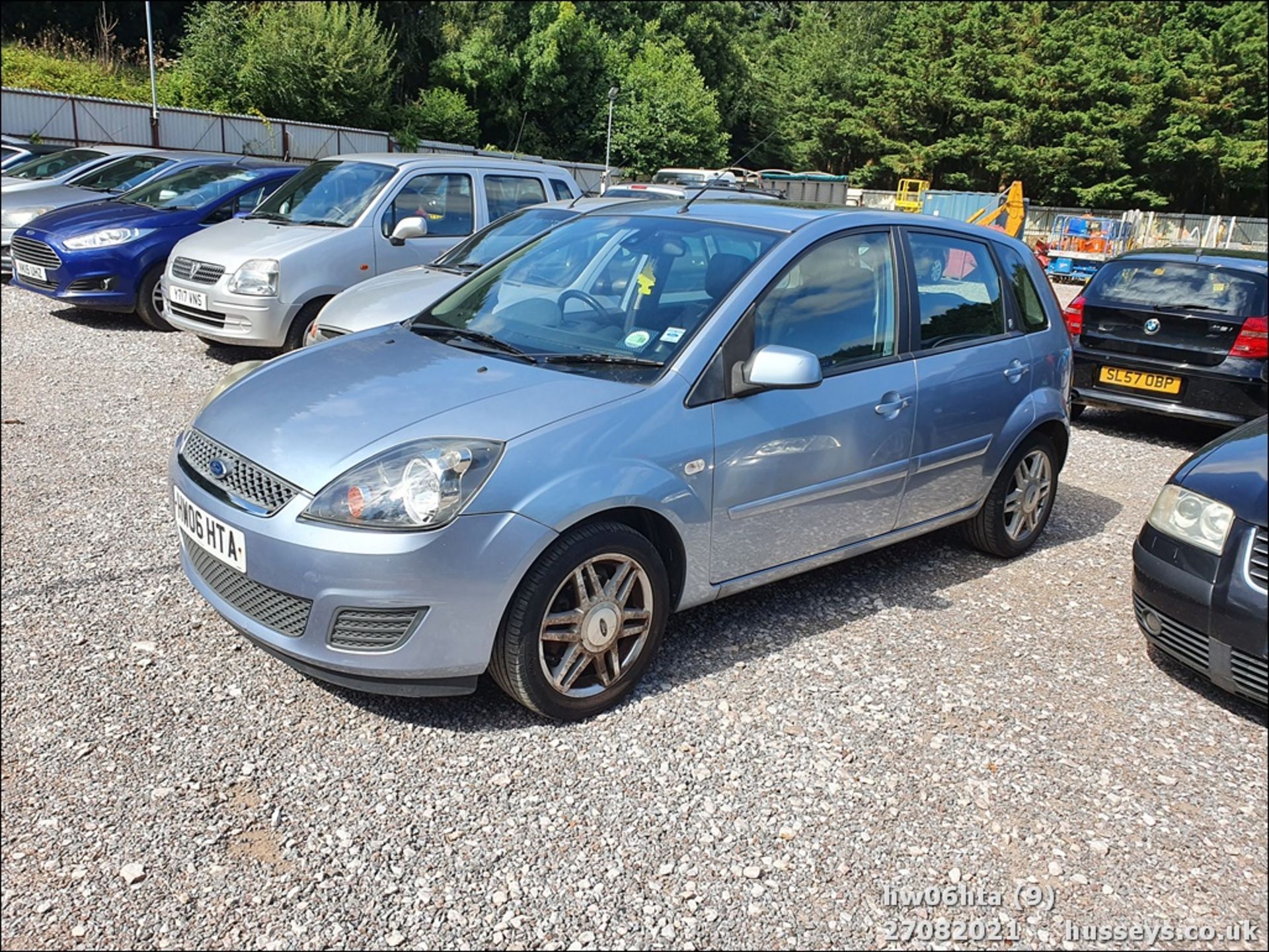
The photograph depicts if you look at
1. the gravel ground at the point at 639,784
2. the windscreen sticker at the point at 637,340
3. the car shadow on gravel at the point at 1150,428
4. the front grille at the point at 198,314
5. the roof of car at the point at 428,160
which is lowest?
the car shadow on gravel at the point at 1150,428

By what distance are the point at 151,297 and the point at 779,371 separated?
776 cm

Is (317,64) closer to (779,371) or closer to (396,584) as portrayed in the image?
(779,371)

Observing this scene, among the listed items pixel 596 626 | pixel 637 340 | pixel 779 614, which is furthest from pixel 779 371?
pixel 779 614

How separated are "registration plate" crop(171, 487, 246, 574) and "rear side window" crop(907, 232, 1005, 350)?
9.43 ft

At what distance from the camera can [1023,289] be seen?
16.5ft

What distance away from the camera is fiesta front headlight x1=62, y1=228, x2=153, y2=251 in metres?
8.97

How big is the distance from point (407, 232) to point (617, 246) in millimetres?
4409

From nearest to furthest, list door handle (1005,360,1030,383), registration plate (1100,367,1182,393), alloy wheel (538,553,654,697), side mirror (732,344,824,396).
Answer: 1. alloy wheel (538,553,654,697)
2. side mirror (732,344,824,396)
3. door handle (1005,360,1030,383)
4. registration plate (1100,367,1182,393)

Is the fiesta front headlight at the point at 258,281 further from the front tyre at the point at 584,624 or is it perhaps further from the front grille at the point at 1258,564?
the front grille at the point at 1258,564

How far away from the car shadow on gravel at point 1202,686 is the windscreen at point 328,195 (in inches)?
275

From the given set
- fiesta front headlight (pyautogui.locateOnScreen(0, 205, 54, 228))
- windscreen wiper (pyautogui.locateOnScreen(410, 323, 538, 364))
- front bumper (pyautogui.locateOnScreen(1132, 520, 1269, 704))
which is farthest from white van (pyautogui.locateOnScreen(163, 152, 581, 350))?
front bumper (pyautogui.locateOnScreen(1132, 520, 1269, 704))

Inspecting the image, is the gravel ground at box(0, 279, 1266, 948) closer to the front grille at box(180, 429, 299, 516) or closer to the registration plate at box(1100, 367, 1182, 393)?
the front grille at box(180, 429, 299, 516)

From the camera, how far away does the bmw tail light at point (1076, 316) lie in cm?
809

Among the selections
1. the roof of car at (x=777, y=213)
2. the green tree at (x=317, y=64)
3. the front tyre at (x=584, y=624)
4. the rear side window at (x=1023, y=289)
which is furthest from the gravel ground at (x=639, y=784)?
the green tree at (x=317, y=64)
